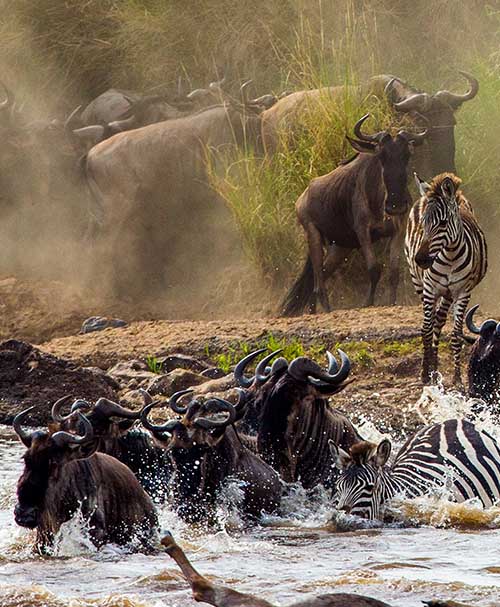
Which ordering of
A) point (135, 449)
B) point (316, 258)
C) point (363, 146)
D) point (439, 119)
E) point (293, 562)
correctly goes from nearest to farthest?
point (293, 562), point (135, 449), point (363, 146), point (316, 258), point (439, 119)

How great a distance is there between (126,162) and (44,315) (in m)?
2.34

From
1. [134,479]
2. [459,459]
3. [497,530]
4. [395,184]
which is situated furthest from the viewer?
[395,184]

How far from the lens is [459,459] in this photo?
8.20 metres

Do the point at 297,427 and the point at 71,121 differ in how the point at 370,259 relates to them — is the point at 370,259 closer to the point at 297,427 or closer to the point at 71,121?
the point at 297,427

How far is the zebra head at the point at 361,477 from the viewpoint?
7559mm

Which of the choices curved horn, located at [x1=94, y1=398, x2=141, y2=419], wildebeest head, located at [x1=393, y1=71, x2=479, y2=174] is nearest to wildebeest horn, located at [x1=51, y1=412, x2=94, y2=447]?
curved horn, located at [x1=94, y1=398, x2=141, y2=419]

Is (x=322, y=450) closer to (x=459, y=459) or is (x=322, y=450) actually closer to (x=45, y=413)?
(x=459, y=459)

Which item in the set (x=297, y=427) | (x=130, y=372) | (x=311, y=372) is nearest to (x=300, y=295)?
(x=130, y=372)

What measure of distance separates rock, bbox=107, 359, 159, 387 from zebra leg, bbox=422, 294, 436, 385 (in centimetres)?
231

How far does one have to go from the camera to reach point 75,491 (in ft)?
22.1

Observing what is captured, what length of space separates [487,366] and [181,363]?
13.1 feet

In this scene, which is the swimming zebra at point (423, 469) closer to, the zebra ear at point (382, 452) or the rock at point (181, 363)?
the zebra ear at point (382, 452)

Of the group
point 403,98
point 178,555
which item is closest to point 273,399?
point 178,555

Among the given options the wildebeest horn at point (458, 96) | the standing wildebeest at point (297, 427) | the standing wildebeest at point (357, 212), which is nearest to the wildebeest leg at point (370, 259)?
the standing wildebeest at point (357, 212)
